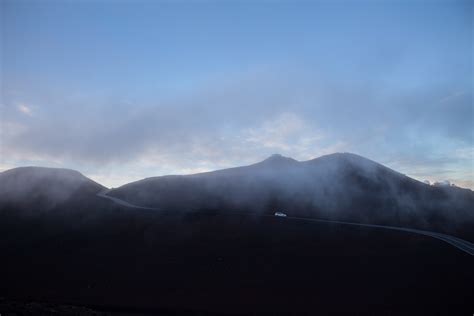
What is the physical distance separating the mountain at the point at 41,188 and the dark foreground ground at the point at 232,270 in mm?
12936

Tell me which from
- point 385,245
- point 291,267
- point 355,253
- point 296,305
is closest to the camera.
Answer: point 296,305

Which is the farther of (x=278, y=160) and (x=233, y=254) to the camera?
(x=278, y=160)

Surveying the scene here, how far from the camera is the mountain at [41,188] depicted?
166 ft

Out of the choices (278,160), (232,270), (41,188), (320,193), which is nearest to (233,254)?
(232,270)

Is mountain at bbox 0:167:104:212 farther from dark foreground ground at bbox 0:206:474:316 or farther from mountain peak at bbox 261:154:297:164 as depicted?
mountain peak at bbox 261:154:297:164

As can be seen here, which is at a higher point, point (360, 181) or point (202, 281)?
point (360, 181)

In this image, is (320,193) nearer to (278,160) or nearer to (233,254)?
(278,160)

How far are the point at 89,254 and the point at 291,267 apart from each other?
18.4 meters

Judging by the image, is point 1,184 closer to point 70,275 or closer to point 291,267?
point 70,275

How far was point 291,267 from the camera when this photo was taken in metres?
25.6

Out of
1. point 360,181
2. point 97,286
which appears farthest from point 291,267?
point 360,181

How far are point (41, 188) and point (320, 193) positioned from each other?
47922 mm

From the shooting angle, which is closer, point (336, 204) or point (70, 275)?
point (70, 275)

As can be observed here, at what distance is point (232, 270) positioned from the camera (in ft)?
83.3
